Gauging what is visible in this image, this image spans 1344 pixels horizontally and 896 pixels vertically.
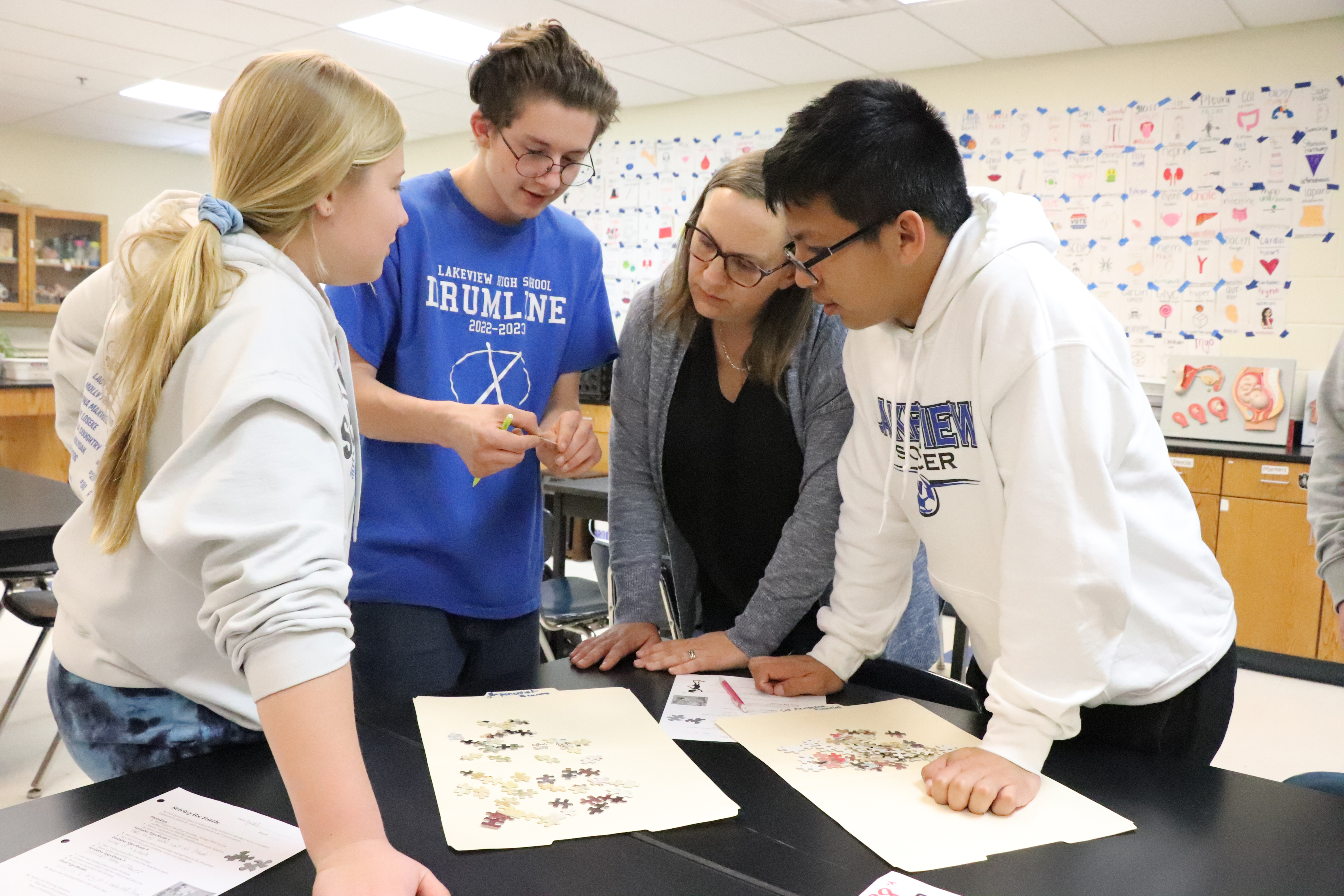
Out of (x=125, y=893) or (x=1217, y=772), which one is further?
(x=1217, y=772)

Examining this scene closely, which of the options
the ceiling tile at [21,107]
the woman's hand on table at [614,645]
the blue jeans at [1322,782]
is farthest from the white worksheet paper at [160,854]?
the ceiling tile at [21,107]

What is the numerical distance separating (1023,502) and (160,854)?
90 cm

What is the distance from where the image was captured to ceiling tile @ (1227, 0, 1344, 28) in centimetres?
394

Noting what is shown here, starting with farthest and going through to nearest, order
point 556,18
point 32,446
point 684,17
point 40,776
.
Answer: point 32,446 < point 684,17 < point 556,18 < point 40,776

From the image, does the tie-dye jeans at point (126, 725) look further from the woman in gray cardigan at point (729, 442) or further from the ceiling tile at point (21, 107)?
the ceiling tile at point (21, 107)

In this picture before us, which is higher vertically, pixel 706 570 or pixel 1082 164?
pixel 1082 164

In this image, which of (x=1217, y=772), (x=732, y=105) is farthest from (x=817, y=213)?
(x=732, y=105)

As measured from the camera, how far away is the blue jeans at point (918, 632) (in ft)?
5.70

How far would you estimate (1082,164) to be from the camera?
15.8ft

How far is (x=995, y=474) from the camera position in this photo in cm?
115

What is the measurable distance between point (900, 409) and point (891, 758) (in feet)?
1.44

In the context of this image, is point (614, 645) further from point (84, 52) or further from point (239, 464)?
point (84, 52)

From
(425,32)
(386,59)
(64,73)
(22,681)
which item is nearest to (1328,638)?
(22,681)

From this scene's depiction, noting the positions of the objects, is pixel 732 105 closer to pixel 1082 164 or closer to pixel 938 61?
pixel 938 61
